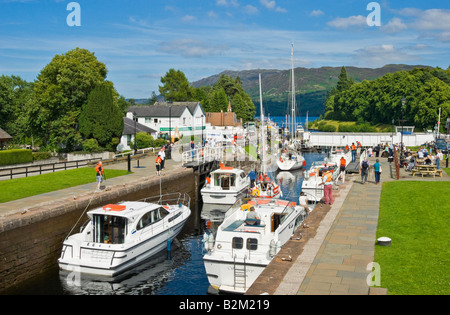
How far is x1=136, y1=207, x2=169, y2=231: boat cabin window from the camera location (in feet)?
66.9

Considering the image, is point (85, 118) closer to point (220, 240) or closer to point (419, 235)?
point (220, 240)

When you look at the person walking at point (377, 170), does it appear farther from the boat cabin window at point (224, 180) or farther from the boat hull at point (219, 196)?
the boat cabin window at point (224, 180)

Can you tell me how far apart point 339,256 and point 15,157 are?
37957 millimetres

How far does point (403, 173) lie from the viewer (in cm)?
3359

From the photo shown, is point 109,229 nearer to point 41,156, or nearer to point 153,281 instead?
point 153,281

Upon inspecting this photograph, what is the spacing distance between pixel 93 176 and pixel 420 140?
6330cm

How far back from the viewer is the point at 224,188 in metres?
34.0

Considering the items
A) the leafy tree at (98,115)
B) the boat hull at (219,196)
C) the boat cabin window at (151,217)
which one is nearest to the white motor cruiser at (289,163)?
the boat hull at (219,196)

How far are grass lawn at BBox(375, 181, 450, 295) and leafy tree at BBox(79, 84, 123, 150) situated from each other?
107 ft

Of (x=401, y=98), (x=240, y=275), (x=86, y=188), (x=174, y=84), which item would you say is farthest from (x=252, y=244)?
(x=174, y=84)

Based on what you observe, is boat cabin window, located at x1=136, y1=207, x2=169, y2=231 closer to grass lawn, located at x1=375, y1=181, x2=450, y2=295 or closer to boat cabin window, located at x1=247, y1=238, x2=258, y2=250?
boat cabin window, located at x1=247, y1=238, x2=258, y2=250

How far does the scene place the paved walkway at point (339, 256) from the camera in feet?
37.3

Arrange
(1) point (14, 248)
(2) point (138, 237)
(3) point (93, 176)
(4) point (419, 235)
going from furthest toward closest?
1. (3) point (93, 176)
2. (2) point (138, 237)
3. (1) point (14, 248)
4. (4) point (419, 235)
